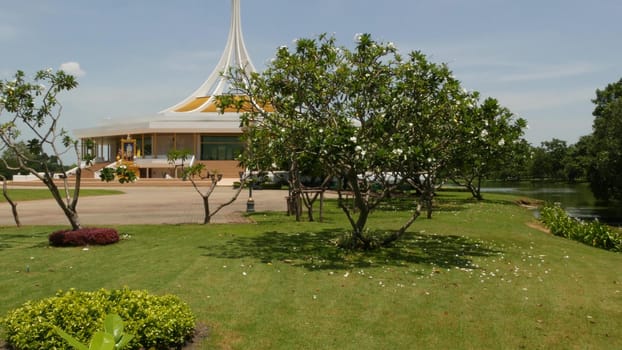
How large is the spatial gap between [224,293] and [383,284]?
2.63 meters

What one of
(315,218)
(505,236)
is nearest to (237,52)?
(315,218)

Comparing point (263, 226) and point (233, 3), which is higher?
point (233, 3)

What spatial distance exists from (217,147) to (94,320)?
59.1 m

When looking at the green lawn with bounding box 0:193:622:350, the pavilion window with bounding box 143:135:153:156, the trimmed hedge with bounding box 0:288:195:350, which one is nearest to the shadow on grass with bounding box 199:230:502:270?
the green lawn with bounding box 0:193:622:350

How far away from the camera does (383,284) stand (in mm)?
9211

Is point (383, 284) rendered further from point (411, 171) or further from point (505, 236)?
point (505, 236)

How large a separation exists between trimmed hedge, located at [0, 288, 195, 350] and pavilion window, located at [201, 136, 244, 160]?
57.8m

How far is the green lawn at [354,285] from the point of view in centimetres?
682

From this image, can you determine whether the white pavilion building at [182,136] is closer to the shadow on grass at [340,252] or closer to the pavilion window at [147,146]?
the pavilion window at [147,146]

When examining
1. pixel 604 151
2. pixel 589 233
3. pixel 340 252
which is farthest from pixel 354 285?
pixel 604 151

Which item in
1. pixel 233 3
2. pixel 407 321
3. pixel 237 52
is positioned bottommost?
pixel 407 321

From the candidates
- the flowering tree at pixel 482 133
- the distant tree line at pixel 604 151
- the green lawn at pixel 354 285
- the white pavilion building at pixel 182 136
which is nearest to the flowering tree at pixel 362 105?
the flowering tree at pixel 482 133

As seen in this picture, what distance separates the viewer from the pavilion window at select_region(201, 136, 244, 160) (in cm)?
6369

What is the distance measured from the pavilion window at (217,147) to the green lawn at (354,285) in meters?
48.5
